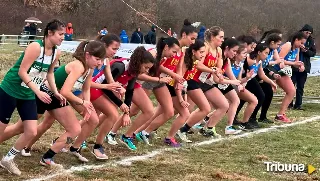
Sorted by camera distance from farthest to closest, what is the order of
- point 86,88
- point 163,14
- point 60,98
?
1. point 163,14
2. point 86,88
3. point 60,98

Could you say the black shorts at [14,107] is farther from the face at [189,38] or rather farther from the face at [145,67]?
the face at [189,38]

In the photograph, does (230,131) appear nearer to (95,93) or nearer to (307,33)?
(95,93)

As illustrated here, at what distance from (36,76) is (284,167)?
306cm

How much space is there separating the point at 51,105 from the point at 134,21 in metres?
36.3

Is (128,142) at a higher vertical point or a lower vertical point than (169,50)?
lower

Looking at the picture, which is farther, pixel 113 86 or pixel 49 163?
pixel 113 86

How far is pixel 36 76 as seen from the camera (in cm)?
A: 520

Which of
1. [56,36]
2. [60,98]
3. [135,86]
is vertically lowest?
[135,86]

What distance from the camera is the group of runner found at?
205 inches

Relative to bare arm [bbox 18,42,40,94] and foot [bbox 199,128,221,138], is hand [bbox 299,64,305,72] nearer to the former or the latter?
foot [bbox 199,128,221,138]

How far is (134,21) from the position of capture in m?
41.4

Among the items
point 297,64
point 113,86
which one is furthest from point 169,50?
point 297,64

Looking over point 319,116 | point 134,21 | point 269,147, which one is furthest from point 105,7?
A: point 269,147

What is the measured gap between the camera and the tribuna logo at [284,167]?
19.7ft
